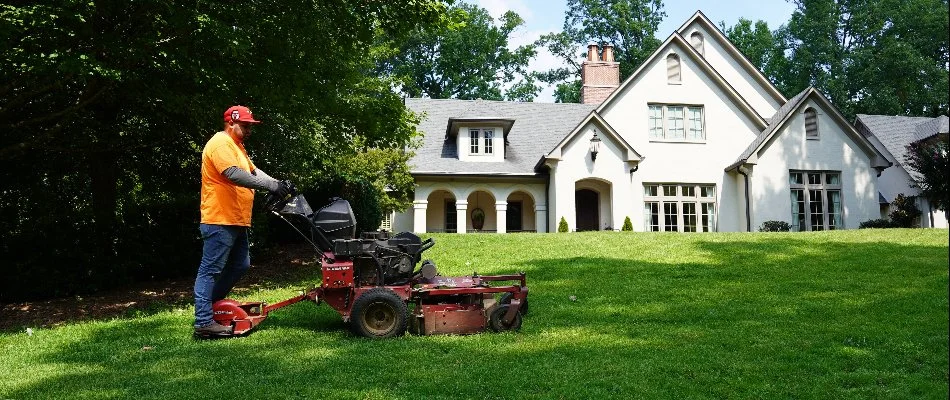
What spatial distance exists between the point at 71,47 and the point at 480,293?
596cm

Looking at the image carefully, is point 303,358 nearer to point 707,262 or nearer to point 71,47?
point 71,47

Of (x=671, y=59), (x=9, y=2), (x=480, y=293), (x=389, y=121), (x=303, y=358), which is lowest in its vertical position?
(x=303, y=358)

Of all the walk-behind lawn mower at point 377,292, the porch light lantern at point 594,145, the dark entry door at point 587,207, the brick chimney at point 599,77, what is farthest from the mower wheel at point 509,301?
the brick chimney at point 599,77

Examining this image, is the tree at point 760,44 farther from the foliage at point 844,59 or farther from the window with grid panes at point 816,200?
the window with grid panes at point 816,200

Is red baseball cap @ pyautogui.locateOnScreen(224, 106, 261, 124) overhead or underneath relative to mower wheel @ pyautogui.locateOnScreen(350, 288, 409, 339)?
overhead

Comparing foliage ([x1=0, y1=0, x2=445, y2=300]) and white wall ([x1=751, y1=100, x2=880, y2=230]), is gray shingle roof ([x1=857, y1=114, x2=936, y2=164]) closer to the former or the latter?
white wall ([x1=751, y1=100, x2=880, y2=230])

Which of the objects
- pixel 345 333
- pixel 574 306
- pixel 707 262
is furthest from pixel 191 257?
pixel 707 262

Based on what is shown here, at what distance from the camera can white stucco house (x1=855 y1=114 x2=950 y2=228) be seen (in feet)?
91.2

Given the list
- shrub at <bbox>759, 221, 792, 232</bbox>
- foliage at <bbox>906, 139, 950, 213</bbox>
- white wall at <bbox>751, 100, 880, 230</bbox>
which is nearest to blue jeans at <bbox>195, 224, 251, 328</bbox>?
foliage at <bbox>906, 139, 950, 213</bbox>

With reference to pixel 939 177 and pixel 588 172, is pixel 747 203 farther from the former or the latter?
pixel 939 177

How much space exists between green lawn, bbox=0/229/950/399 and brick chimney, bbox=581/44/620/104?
21392mm

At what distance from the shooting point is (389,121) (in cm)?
1269

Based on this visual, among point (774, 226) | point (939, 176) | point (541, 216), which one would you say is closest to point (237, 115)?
point (939, 176)

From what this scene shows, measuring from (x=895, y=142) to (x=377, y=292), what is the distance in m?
31.9
